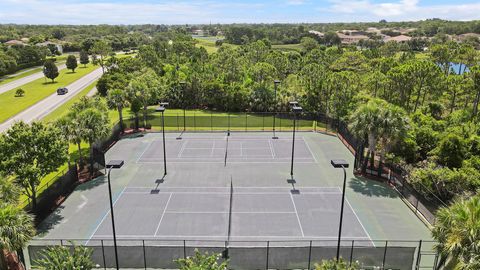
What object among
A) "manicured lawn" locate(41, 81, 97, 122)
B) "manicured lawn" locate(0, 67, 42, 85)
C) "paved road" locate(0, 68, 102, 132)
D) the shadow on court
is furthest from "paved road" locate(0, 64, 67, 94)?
the shadow on court

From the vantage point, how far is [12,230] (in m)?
13.4

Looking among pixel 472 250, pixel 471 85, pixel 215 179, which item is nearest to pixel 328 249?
pixel 472 250

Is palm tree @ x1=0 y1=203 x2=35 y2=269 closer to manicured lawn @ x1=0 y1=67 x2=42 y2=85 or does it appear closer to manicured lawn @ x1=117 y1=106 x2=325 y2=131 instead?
manicured lawn @ x1=117 y1=106 x2=325 y2=131

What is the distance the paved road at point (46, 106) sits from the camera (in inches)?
1708

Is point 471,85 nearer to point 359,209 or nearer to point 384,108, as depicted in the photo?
point 384,108

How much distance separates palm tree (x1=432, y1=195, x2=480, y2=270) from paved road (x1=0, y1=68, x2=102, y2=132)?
3956 cm

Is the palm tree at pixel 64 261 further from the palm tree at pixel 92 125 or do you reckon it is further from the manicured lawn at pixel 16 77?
the manicured lawn at pixel 16 77

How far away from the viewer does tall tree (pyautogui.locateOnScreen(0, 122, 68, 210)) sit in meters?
18.9

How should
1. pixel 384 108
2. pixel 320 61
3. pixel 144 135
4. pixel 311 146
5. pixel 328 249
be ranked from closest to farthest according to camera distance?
pixel 328 249
pixel 384 108
pixel 311 146
pixel 144 135
pixel 320 61

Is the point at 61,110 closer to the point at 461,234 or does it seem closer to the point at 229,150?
the point at 229,150

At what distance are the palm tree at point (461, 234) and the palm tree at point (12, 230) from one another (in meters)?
15.8

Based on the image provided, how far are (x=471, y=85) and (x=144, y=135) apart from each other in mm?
36347

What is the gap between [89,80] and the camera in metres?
75.9

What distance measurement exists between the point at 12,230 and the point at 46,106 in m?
Answer: 43.7
